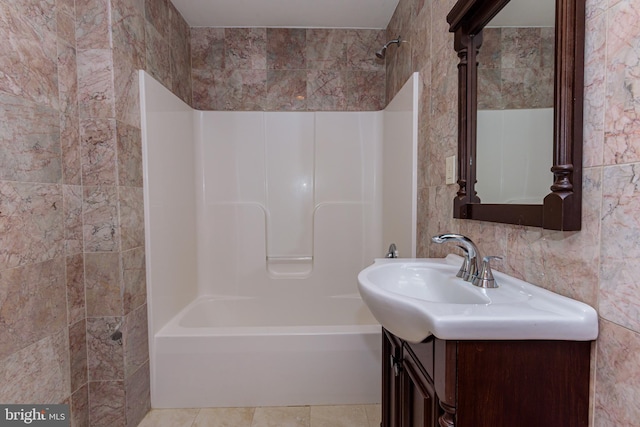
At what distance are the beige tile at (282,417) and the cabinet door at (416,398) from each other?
2.90 feet

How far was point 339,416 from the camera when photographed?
178 cm

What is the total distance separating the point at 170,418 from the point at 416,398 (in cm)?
150

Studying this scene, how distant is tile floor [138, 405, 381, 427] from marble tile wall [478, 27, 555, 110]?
1.65 m

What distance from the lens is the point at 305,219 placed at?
2.71 metres

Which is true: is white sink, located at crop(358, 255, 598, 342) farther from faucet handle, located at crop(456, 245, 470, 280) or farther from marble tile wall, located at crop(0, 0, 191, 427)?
marble tile wall, located at crop(0, 0, 191, 427)

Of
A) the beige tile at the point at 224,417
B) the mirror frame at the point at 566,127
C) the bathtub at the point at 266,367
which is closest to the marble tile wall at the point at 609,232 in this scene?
the mirror frame at the point at 566,127

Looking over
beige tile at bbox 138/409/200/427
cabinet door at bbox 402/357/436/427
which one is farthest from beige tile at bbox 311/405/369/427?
cabinet door at bbox 402/357/436/427

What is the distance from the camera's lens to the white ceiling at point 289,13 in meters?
2.21

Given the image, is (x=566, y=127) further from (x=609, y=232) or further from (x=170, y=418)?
(x=170, y=418)

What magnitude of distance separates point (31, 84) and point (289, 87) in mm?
1675

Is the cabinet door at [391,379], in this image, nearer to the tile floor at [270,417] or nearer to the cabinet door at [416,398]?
the cabinet door at [416,398]

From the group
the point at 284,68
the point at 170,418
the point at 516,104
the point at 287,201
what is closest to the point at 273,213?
the point at 287,201

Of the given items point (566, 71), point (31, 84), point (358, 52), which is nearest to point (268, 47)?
point (358, 52)

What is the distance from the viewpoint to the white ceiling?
2211 millimetres
